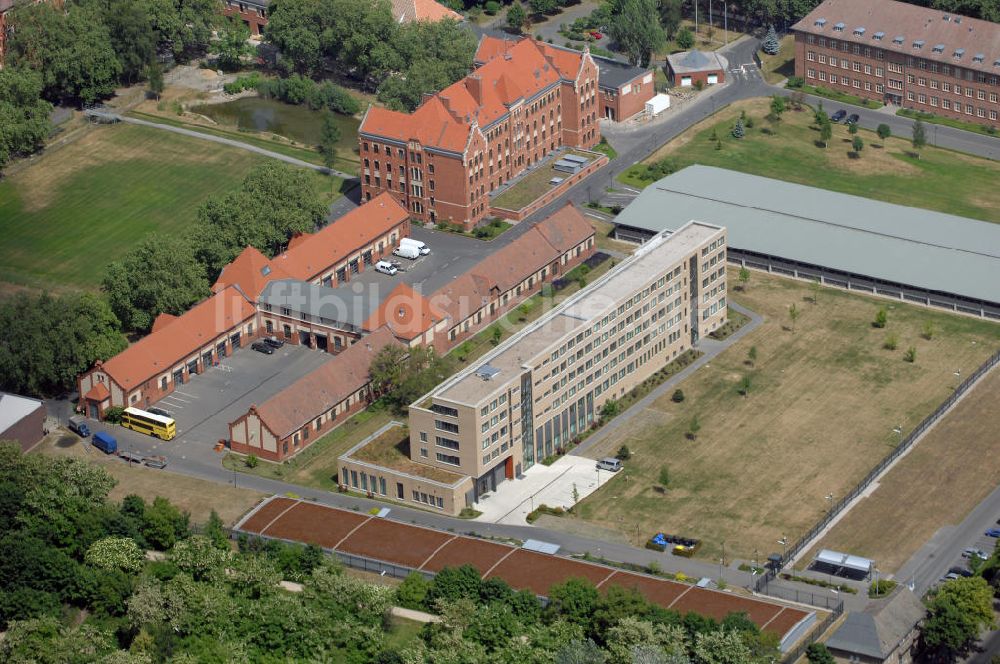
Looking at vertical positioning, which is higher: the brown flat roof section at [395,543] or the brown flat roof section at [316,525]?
the brown flat roof section at [316,525]

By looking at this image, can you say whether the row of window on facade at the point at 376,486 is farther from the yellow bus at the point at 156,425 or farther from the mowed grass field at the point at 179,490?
the yellow bus at the point at 156,425

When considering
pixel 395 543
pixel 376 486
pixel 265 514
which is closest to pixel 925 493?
pixel 395 543

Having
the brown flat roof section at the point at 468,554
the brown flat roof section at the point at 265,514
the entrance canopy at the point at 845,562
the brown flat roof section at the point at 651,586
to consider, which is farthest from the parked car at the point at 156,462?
the entrance canopy at the point at 845,562

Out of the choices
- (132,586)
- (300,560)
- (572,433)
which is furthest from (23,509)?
(572,433)

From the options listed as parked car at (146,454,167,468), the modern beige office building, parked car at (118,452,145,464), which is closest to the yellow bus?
parked car at (118,452,145,464)

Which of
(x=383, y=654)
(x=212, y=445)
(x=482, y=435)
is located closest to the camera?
(x=383, y=654)

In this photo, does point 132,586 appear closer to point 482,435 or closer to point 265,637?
point 265,637
